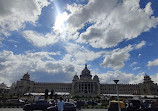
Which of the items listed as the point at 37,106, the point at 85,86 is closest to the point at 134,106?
the point at 37,106

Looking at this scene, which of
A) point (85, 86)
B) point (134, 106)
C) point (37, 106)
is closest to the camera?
point (134, 106)

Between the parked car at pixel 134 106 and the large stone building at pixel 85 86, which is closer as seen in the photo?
the parked car at pixel 134 106

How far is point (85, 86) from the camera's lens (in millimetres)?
112375

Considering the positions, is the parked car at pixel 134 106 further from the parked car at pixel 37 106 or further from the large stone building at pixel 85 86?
the large stone building at pixel 85 86

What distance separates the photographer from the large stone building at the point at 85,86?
360ft

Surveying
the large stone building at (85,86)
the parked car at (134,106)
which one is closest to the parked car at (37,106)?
the parked car at (134,106)

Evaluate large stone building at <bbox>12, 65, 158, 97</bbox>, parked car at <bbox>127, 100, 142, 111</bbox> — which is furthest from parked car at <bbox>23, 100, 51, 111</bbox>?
large stone building at <bbox>12, 65, 158, 97</bbox>

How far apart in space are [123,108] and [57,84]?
11193 centimetres

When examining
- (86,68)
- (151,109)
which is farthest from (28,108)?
(86,68)

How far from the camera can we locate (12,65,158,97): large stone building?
360 ft

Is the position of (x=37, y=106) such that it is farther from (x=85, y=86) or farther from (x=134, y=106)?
(x=85, y=86)

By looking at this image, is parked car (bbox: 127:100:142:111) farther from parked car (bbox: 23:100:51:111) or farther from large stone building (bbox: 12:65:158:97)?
large stone building (bbox: 12:65:158:97)

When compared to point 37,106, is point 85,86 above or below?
above

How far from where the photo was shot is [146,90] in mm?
111688
